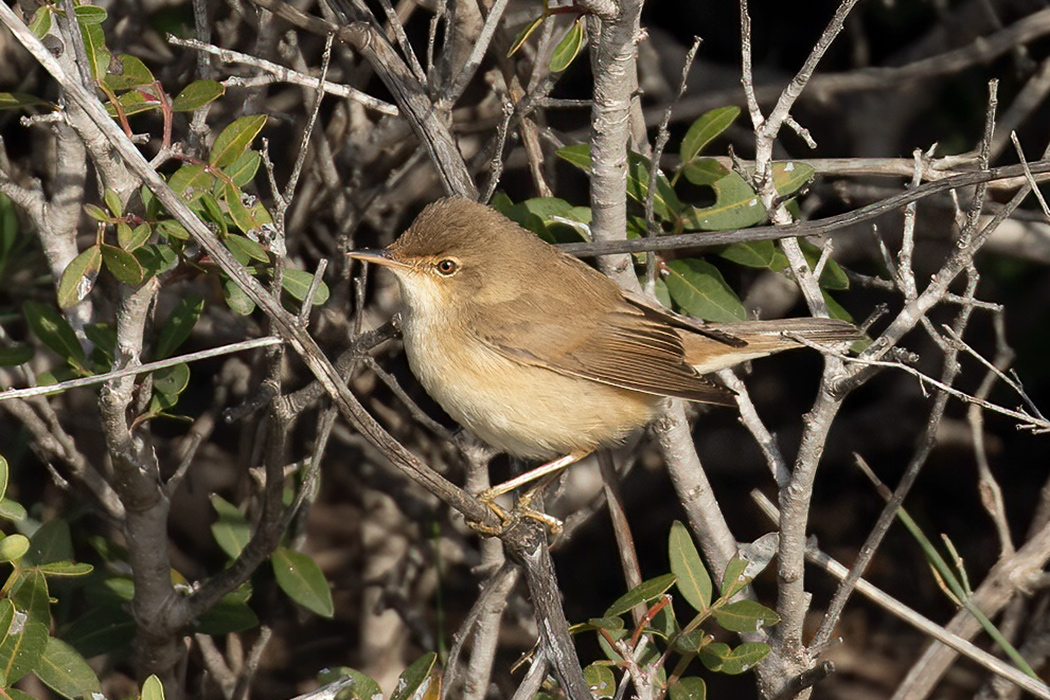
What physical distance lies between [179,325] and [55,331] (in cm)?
35

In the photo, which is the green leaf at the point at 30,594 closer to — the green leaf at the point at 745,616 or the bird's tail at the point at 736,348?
the green leaf at the point at 745,616

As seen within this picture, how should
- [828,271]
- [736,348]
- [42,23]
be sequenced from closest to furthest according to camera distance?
[42,23] < [828,271] < [736,348]

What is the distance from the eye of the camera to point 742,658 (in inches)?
111

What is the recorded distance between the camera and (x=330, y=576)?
16.6 ft

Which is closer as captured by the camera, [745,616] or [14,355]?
[745,616]

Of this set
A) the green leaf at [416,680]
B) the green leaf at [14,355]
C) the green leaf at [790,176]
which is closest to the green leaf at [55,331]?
the green leaf at [14,355]

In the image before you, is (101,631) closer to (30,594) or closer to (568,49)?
(30,594)

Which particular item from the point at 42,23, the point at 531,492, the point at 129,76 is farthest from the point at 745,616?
the point at 42,23

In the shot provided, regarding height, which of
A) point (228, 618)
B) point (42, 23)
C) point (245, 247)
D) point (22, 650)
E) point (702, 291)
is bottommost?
point (228, 618)

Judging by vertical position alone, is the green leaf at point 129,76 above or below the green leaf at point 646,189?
above

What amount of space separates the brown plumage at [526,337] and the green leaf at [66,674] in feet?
3.82

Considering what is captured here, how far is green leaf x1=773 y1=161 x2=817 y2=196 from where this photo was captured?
3271mm

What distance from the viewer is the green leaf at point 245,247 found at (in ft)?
9.00

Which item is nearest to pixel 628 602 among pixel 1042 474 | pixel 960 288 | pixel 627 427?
pixel 627 427
